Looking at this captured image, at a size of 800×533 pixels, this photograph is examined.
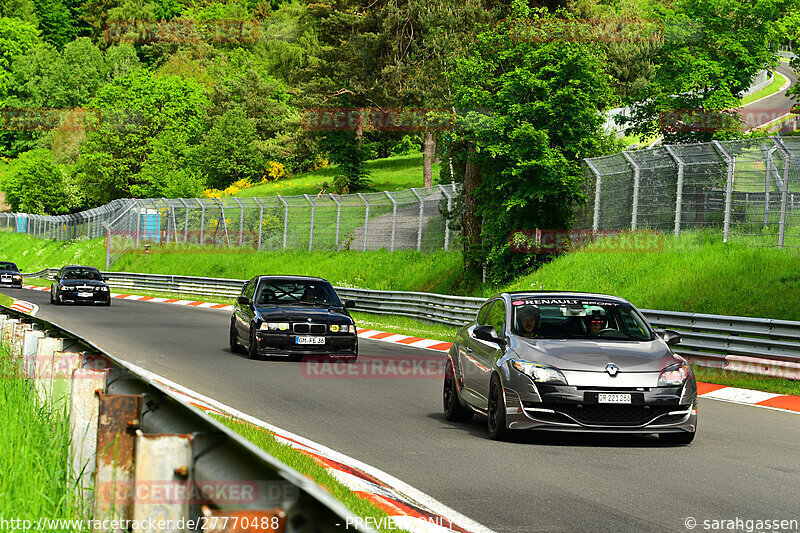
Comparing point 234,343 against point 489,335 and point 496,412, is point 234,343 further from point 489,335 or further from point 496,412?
point 496,412

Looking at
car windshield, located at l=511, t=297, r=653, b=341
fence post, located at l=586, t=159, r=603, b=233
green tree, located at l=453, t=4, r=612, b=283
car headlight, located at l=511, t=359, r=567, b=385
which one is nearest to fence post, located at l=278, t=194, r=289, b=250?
green tree, located at l=453, t=4, r=612, b=283

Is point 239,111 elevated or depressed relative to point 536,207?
elevated

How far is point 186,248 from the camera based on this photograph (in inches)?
2319

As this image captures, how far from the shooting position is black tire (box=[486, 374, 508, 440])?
35.1 feet

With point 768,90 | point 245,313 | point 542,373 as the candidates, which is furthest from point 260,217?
point 768,90

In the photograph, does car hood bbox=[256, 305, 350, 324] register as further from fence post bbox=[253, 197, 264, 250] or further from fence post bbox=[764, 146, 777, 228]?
fence post bbox=[253, 197, 264, 250]

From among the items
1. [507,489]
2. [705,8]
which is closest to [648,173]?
[705,8]

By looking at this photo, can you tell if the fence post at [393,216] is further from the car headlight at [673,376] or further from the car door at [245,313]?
the car headlight at [673,376]

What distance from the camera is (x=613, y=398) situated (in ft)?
33.8

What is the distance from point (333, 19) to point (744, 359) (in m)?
57.9

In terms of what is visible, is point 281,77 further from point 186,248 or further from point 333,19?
point 186,248

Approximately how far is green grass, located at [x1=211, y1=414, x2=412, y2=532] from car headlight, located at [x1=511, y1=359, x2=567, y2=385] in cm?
242

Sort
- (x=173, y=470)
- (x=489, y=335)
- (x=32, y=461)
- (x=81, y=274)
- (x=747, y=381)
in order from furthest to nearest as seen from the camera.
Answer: (x=81, y=274) → (x=747, y=381) → (x=489, y=335) → (x=32, y=461) → (x=173, y=470)

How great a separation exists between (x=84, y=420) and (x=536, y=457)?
560cm
